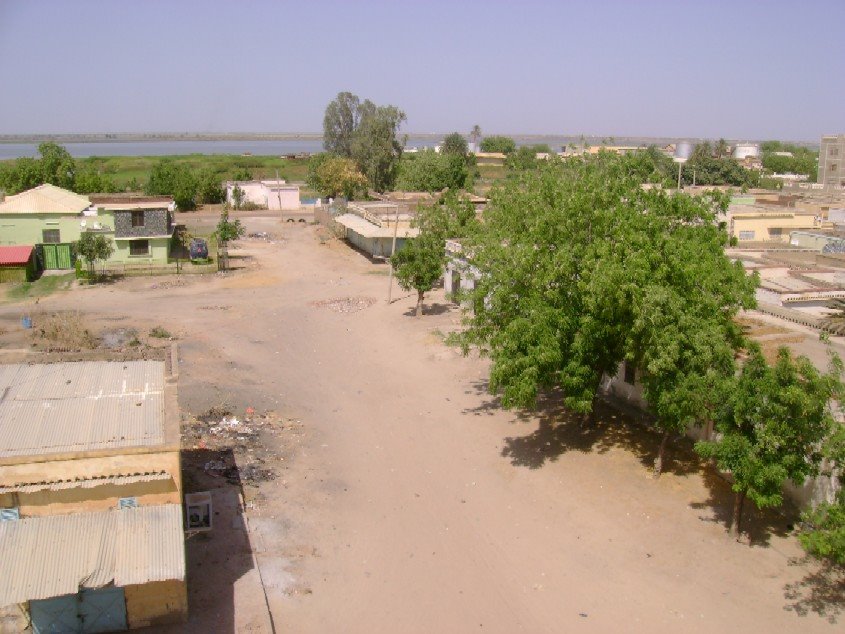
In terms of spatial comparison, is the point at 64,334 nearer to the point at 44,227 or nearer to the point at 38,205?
the point at 44,227

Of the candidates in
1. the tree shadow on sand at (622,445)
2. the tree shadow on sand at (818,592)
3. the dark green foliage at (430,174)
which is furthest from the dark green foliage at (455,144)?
the tree shadow on sand at (818,592)

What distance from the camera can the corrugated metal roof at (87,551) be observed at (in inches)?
382

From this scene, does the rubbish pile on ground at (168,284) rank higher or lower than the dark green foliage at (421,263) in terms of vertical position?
lower

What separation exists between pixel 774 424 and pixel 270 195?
57234 mm

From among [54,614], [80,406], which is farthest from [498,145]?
[54,614]

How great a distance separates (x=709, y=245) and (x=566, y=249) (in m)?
3.24

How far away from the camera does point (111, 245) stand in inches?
1507

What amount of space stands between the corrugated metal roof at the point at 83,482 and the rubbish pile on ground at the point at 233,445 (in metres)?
4.43

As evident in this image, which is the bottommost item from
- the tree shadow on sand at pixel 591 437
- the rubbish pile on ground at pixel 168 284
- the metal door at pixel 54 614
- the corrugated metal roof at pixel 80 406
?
the tree shadow on sand at pixel 591 437

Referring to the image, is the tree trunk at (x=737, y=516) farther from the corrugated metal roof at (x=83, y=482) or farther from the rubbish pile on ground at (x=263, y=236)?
the rubbish pile on ground at (x=263, y=236)

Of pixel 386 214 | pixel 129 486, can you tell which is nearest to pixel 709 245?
pixel 129 486

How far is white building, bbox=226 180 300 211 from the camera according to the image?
2544 inches

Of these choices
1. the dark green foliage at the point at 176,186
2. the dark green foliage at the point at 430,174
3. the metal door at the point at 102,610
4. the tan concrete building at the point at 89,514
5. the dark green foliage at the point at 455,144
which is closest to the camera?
the tan concrete building at the point at 89,514

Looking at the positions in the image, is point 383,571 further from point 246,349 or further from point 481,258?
point 246,349
